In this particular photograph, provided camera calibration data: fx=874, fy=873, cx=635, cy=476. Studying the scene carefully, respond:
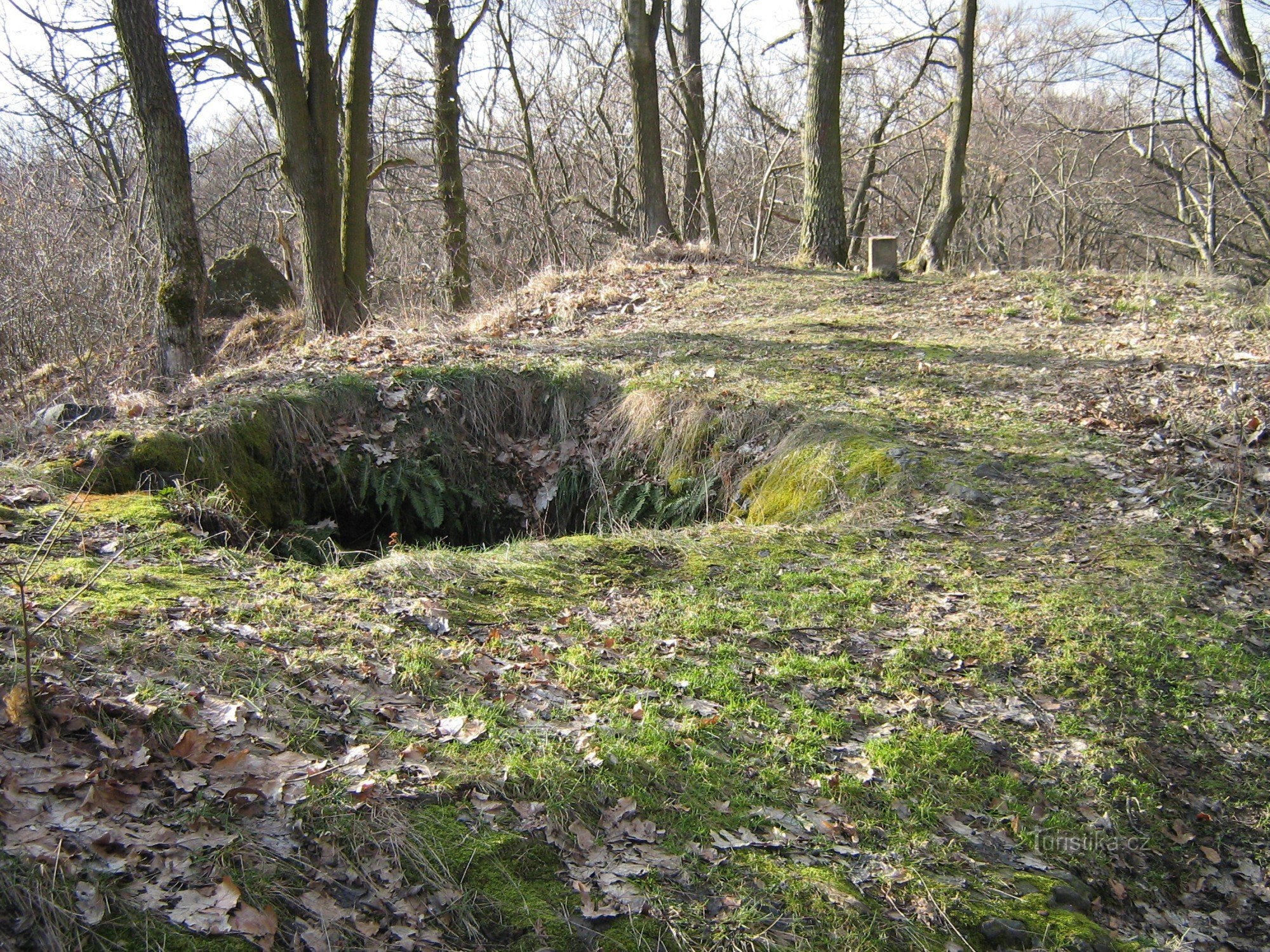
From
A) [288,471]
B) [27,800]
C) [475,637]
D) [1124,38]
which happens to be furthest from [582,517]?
[1124,38]

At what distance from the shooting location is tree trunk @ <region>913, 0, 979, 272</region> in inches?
485

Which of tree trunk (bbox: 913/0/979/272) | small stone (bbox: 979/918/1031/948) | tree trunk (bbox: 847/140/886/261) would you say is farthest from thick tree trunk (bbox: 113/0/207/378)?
tree trunk (bbox: 847/140/886/261)

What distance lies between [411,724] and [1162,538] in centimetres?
409

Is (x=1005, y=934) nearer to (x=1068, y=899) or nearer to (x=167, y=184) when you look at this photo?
(x=1068, y=899)

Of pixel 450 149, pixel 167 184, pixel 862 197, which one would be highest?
pixel 450 149

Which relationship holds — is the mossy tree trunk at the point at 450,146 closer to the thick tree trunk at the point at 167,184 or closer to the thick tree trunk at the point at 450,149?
the thick tree trunk at the point at 450,149

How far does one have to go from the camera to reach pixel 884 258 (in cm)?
1100

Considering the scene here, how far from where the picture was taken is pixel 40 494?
4547 mm

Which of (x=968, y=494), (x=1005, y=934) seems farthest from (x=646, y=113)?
(x=1005, y=934)

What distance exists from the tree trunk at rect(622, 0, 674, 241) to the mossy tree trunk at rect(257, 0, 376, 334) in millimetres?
4013

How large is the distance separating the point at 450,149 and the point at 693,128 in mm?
3939

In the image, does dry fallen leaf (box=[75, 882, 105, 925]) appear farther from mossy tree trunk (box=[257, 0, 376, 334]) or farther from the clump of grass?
mossy tree trunk (box=[257, 0, 376, 334])

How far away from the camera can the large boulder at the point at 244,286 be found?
634 inches

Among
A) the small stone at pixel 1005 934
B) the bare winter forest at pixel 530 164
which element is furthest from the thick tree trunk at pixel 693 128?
the small stone at pixel 1005 934
